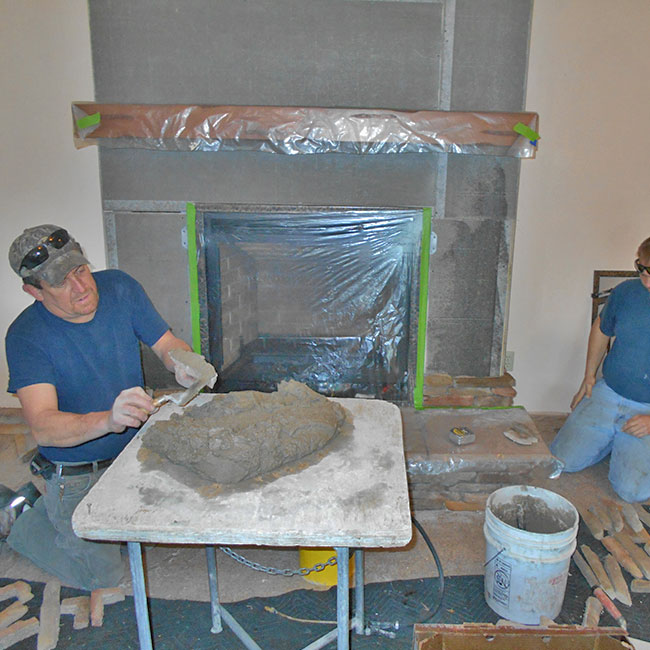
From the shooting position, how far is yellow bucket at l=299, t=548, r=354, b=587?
231 cm

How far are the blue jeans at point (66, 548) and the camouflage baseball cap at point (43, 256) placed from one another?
2.81 ft

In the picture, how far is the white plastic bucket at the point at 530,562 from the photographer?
6.86ft

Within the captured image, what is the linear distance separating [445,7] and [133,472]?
8.76 feet

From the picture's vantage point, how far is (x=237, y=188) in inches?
122

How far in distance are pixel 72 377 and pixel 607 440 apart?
111 inches

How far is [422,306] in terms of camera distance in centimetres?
324

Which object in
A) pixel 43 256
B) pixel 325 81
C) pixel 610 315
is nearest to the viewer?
pixel 43 256

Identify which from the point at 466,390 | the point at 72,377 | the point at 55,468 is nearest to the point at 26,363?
the point at 72,377

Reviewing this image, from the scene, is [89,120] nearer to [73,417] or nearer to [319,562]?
[73,417]

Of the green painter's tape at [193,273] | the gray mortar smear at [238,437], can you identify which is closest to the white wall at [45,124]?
the green painter's tape at [193,273]

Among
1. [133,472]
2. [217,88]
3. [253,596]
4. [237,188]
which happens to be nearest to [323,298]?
[237,188]

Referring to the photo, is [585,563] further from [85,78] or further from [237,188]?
[85,78]

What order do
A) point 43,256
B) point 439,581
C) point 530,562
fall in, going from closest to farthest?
point 43,256, point 530,562, point 439,581

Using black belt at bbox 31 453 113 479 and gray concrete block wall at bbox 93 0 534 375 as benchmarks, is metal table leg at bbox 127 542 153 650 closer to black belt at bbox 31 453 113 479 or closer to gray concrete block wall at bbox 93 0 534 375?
black belt at bbox 31 453 113 479
